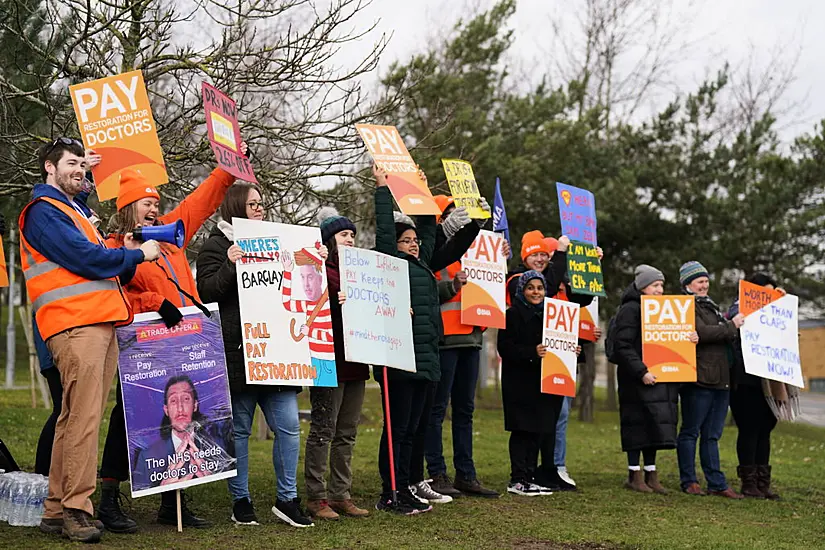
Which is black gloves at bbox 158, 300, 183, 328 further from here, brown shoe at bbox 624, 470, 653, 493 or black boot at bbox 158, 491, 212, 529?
brown shoe at bbox 624, 470, 653, 493

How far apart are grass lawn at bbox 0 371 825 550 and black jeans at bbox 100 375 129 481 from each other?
0.39m

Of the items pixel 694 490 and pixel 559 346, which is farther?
pixel 694 490

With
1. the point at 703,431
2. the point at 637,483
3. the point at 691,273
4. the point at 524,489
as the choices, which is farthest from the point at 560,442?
the point at 691,273

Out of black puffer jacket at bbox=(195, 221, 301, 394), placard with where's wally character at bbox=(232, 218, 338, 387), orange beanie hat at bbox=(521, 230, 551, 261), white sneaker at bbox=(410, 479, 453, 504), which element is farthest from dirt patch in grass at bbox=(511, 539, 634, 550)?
orange beanie hat at bbox=(521, 230, 551, 261)

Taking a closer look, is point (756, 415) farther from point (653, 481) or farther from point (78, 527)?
point (78, 527)

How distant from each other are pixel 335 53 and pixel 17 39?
2511mm

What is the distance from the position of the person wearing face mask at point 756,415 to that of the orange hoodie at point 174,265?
5249mm

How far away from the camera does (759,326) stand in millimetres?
9750

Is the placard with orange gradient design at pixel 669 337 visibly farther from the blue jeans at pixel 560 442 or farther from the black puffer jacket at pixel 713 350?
the blue jeans at pixel 560 442

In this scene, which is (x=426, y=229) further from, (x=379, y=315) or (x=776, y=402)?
(x=776, y=402)

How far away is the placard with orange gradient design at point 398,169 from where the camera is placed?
7.60m

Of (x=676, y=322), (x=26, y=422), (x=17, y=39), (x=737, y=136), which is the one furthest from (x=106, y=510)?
(x=737, y=136)

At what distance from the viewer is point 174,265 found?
645 cm

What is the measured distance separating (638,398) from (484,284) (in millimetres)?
1850
